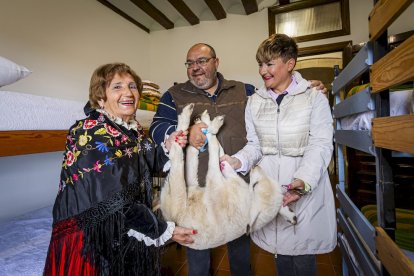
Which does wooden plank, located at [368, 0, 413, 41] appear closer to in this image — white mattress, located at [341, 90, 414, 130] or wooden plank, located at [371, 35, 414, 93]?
wooden plank, located at [371, 35, 414, 93]

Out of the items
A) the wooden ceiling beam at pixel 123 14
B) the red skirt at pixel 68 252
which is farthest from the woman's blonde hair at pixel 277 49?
the wooden ceiling beam at pixel 123 14

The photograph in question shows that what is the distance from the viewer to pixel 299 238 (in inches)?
42.1

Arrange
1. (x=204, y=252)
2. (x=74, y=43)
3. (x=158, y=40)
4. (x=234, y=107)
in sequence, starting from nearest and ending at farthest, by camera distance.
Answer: (x=234, y=107)
(x=204, y=252)
(x=74, y=43)
(x=158, y=40)

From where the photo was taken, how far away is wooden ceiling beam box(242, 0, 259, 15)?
3117 mm

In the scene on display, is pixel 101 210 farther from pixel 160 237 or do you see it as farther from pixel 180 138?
pixel 180 138

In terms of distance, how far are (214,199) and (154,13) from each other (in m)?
3.16

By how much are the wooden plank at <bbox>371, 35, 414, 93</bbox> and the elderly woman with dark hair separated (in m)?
0.66

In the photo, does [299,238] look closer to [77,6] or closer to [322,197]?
[322,197]

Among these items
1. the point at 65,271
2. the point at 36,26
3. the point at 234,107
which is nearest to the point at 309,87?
the point at 234,107

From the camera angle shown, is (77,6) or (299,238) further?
(77,6)

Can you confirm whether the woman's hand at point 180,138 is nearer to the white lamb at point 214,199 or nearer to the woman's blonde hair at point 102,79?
the white lamb at point 214,199

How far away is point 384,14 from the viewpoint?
2.21 feet

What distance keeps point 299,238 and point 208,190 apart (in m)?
0.49

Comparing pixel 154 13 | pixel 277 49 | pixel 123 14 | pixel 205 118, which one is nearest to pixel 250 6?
pixel 154 13
